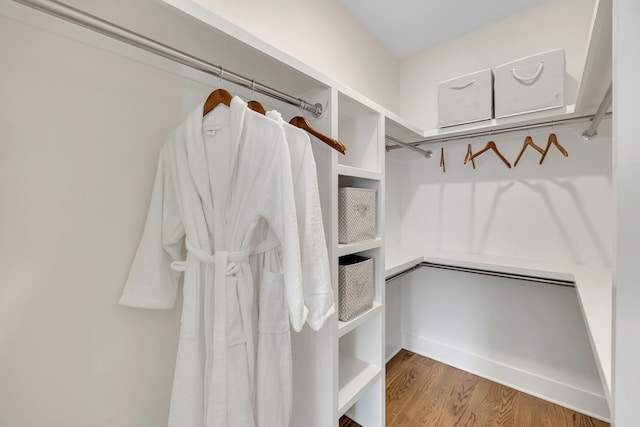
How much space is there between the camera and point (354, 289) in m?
1.15

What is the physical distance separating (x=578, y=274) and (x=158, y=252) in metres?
1.92

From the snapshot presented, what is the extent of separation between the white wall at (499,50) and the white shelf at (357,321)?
157 cm

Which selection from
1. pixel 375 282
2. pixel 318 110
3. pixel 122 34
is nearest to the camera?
pixel 122 34

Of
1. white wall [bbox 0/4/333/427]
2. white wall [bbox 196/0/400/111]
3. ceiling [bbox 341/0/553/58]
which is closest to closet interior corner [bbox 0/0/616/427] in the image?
white wall [bbox 0/4/333/427]

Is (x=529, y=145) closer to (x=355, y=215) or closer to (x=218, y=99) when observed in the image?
(x=355, y=215)

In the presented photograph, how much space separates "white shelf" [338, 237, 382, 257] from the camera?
1.07 metres

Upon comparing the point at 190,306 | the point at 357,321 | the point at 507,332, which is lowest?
the point at 507,332

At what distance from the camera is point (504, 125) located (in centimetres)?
158

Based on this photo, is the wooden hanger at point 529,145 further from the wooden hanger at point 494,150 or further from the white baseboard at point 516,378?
the white baseboard at point 516,378

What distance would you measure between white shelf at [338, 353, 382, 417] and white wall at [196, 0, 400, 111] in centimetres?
160

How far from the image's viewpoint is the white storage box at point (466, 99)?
1.61 meters

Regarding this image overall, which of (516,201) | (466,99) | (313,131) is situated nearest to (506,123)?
(466,99)

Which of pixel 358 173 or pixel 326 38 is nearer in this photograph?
pixel 358 173

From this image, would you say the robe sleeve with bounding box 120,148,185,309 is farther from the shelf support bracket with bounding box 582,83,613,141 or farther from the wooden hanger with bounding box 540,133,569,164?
the wooden hanger with bounding box 540,133,569,164
